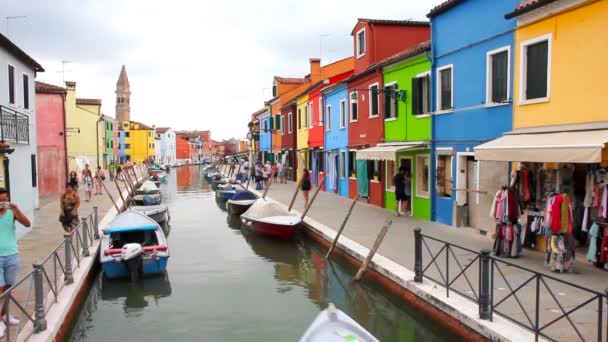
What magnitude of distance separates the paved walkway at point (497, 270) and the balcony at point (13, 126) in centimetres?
936

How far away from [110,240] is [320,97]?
54.4ft

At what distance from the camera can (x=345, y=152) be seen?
76.6ft

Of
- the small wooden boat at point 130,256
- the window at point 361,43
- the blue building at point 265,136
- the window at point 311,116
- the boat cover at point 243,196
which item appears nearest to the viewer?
the small wooden boat at point 130,256

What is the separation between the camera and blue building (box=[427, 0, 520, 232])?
11633 millimetres

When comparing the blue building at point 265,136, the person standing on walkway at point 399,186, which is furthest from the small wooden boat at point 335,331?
the blue building at point 265,136

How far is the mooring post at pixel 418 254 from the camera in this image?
27.8 ft

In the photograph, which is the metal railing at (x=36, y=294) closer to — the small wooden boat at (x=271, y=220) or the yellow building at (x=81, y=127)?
the small wooden boat at (x=271, y=220)

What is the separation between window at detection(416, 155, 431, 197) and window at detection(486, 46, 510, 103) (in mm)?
3974

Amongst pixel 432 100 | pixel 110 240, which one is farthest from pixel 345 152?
pixel 110 240

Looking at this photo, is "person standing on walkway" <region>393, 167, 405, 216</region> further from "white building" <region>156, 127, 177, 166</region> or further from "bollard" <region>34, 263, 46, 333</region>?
"white building" <region>156, 127, 177, 166</region>

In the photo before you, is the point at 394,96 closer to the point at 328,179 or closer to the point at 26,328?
the point at 328,179

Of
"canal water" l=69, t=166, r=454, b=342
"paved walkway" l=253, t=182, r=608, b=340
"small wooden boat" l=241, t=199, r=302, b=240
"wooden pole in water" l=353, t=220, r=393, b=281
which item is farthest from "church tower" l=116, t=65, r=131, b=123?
"wooden pole in water" l=353, t=220, r=393, b=281

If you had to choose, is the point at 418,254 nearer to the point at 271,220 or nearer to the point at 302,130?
the point at 271,220

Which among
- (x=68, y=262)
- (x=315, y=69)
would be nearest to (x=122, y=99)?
(x=315, y=69)
